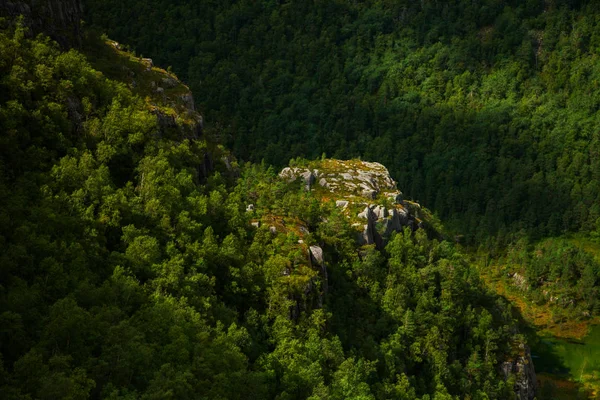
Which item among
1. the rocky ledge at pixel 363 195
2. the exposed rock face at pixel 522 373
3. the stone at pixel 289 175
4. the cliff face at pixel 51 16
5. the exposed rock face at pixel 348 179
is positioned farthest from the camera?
the stone at pixel 289 175

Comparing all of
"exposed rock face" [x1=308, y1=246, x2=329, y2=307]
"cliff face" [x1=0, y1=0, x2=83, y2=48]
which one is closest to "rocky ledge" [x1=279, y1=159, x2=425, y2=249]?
"exposed rock face" [x1=308, y1=246, x2=329, y2=307]

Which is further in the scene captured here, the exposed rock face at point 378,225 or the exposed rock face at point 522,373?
the exposed rock face at point 522,373

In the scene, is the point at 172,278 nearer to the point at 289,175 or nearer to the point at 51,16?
the point at 51,16

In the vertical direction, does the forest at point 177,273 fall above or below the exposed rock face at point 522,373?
above

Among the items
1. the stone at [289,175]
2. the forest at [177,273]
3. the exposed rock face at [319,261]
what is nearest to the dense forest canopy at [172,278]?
the forest at [177,273]

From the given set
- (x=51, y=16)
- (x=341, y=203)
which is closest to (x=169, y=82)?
(x=51, y=16)

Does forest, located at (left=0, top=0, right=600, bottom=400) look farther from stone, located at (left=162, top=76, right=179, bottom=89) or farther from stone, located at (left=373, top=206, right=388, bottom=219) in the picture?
stone, located at (left=373, top=206, right=388, bottom=219)

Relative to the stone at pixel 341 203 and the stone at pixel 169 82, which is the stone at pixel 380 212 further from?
the stone at pixel 169 82
